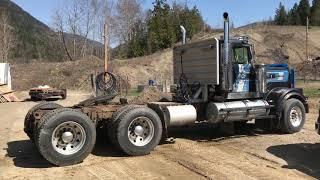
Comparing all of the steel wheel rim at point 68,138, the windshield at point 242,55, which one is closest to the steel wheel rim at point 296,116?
the windshield at point 242,55

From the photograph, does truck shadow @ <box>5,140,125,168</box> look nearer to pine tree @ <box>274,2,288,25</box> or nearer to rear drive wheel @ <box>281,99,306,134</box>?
rear drive wheel @ <box>281,99,306,134</box>

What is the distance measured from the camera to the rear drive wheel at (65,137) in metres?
10.2

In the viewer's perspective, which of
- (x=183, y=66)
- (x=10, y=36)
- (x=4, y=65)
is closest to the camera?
(x=183, y=66)

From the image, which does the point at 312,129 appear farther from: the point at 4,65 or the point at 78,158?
the point at 4,65

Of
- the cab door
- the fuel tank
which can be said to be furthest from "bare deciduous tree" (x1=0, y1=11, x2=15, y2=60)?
the fuel tank

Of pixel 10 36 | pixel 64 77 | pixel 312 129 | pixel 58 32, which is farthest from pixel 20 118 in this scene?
pixel 10 36

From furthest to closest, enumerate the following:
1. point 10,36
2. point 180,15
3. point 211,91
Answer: point 10,36 < point 180,15 < point 211,91

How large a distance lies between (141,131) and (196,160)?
58.5 inches

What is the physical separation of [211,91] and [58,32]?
62053 millimetres

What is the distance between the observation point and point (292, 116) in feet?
47.6

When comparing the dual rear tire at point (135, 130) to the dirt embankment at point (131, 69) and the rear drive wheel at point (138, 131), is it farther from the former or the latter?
the dirt embankment at point (131, 69)

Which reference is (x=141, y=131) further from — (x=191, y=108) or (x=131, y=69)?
(x=131, y=69)

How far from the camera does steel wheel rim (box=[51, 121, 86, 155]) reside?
10.4 meters

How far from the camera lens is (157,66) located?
2066 inches
